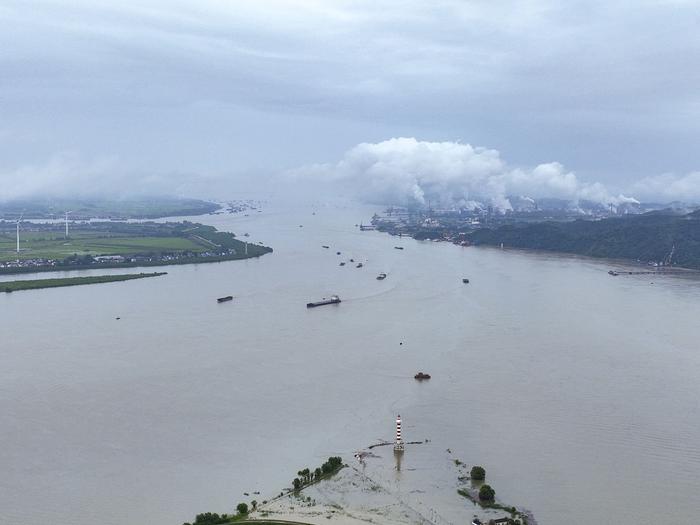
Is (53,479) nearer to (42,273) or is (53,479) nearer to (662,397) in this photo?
(662,397)

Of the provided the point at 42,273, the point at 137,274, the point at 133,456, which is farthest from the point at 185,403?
the point at 42,273

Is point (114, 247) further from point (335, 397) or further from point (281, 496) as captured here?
point (281, 496)

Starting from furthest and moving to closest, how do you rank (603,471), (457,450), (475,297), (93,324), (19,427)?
1. (475,297)
2. (93,324)
3. (19,427)
4. (457,450)
5. (603,471)

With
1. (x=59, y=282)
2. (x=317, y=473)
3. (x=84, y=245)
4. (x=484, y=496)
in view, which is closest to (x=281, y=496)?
(x=317, y=473)

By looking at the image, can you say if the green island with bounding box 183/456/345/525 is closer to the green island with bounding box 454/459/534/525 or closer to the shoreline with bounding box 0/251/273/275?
the green island with bounding box 454/459/534/525

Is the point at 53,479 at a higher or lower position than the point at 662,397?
lower

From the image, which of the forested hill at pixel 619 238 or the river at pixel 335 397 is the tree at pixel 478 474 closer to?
the river at pixel 335 397
